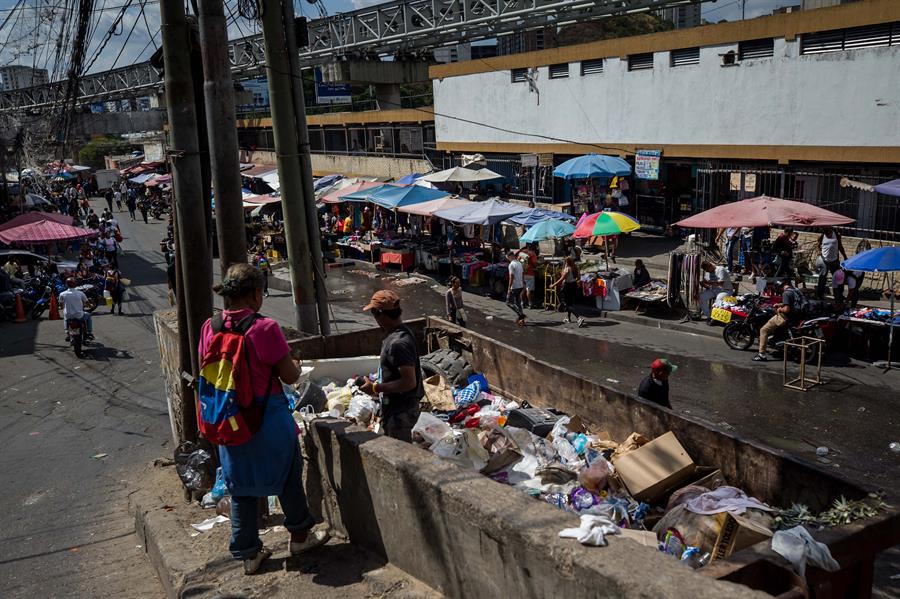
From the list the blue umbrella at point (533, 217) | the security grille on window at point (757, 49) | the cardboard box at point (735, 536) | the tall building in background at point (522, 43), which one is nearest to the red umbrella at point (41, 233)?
the blue umbrella at point (533, 217)

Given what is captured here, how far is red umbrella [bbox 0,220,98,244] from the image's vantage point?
22.2 m

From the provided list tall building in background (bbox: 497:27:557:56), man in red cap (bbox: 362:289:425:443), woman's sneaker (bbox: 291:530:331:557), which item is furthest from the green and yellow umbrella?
tall building in background (bbox: 497:27:557:56)

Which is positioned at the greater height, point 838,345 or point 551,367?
point 551,367

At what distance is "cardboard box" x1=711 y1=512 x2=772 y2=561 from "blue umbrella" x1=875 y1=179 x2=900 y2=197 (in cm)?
1381

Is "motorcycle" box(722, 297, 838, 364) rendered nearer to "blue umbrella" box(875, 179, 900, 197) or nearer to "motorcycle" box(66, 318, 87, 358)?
"blue umbrella" box(875, 179, 900, 197)

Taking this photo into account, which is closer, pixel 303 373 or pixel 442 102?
pixel 303 373

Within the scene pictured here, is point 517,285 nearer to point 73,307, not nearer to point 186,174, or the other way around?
point 73,307

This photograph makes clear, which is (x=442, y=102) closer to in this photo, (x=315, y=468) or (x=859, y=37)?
(x=859, y=37)

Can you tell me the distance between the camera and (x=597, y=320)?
17375 millimetres

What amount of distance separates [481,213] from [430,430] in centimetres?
1476

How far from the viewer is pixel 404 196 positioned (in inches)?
909

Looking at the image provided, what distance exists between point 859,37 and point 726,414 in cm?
1150

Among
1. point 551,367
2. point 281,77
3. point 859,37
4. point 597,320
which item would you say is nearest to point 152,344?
point 281,77

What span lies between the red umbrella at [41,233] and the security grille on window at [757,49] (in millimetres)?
19449
